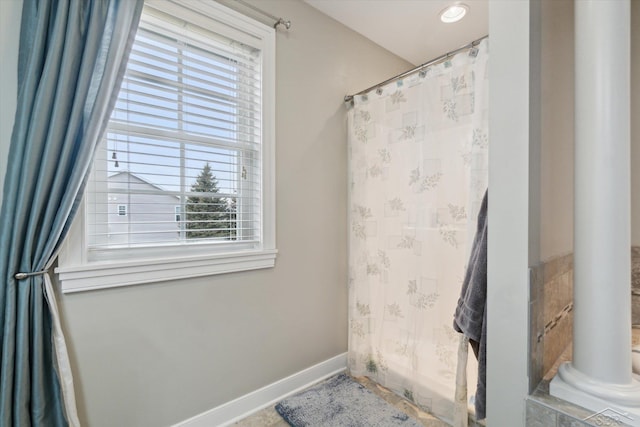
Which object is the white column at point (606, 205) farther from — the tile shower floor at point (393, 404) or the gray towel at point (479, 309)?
the tile shower floor at point (393, 404)

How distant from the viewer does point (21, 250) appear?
108 cm

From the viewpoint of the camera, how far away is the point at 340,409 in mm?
1734

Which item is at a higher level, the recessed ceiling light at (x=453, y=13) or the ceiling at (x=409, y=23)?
the ceiling at (x=409, y=23)

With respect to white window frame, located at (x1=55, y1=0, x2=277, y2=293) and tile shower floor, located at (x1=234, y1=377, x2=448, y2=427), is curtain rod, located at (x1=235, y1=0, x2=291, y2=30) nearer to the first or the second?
white window frame, located at (x1=55, y1=0, x2=277, y2=293)

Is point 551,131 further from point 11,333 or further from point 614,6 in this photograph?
point 11,333

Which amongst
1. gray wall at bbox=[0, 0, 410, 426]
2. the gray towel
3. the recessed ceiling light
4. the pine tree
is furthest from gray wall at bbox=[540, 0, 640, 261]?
the pine tree

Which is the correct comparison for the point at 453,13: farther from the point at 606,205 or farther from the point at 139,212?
the point at 139,212

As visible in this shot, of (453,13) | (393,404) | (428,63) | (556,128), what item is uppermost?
(453,13)

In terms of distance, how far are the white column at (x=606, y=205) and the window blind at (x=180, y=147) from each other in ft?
4.81

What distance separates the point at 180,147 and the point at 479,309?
1.55 m

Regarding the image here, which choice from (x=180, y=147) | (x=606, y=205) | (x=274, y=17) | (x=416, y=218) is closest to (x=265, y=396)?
(x=416, y=218)

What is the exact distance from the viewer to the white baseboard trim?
158 centimetres

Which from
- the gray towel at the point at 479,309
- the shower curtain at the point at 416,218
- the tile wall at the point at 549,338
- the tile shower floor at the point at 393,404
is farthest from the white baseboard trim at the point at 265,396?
the tile wall at the point at 549,338

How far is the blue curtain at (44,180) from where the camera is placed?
105 cm
